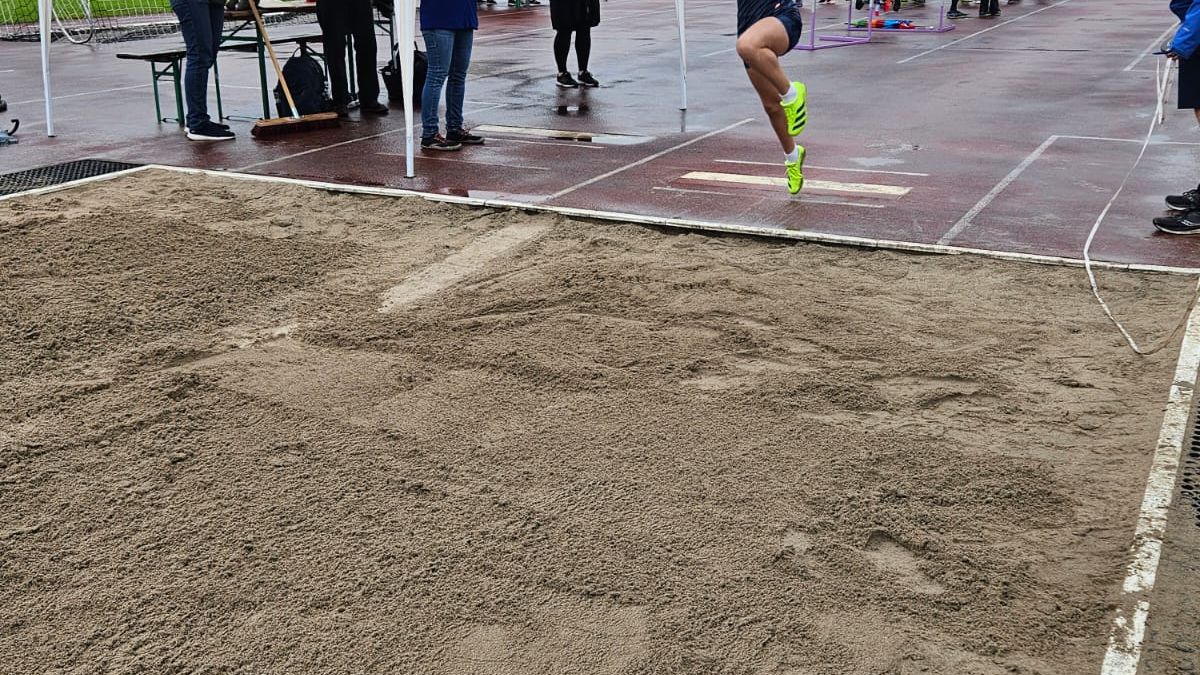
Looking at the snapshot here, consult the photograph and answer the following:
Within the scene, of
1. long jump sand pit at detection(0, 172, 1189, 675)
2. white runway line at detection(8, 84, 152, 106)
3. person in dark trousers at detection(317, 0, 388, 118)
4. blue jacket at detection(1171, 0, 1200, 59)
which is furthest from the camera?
white runway line at detection(8, 84, 152, 106)

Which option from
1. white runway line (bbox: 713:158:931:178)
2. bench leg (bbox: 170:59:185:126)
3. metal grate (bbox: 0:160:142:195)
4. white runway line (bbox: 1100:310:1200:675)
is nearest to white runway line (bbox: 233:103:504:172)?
metal grate (bbox: 0:160:142:195)

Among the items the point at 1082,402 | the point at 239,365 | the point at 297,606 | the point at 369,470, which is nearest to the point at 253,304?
the point at 239,365

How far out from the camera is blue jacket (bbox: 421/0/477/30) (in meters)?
8.11

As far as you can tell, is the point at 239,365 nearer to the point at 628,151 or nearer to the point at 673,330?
the point at 673,330

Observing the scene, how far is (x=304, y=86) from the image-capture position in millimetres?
10109

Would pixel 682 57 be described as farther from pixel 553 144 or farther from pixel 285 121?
pixel 285 121

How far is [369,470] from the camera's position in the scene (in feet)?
11.8

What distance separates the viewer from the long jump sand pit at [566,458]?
9.07 feet

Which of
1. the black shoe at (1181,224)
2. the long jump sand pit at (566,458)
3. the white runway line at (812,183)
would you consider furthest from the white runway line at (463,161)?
the black shoe at (1181,224)

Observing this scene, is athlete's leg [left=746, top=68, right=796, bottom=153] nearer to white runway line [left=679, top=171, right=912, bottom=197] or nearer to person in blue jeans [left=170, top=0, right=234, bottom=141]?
white runway line [left=679, top=171, right=912, bottom=197]

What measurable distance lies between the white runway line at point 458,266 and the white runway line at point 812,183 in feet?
5.70

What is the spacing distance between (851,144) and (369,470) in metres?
6.31

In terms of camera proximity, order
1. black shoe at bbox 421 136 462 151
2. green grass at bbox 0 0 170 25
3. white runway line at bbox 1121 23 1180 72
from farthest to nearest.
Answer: green grass at bbox 0 0 170 25, white runway line at bbox 1121 23 1180 72, black shoe at bbox 421 136 462 151

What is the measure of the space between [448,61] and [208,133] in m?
2.37
